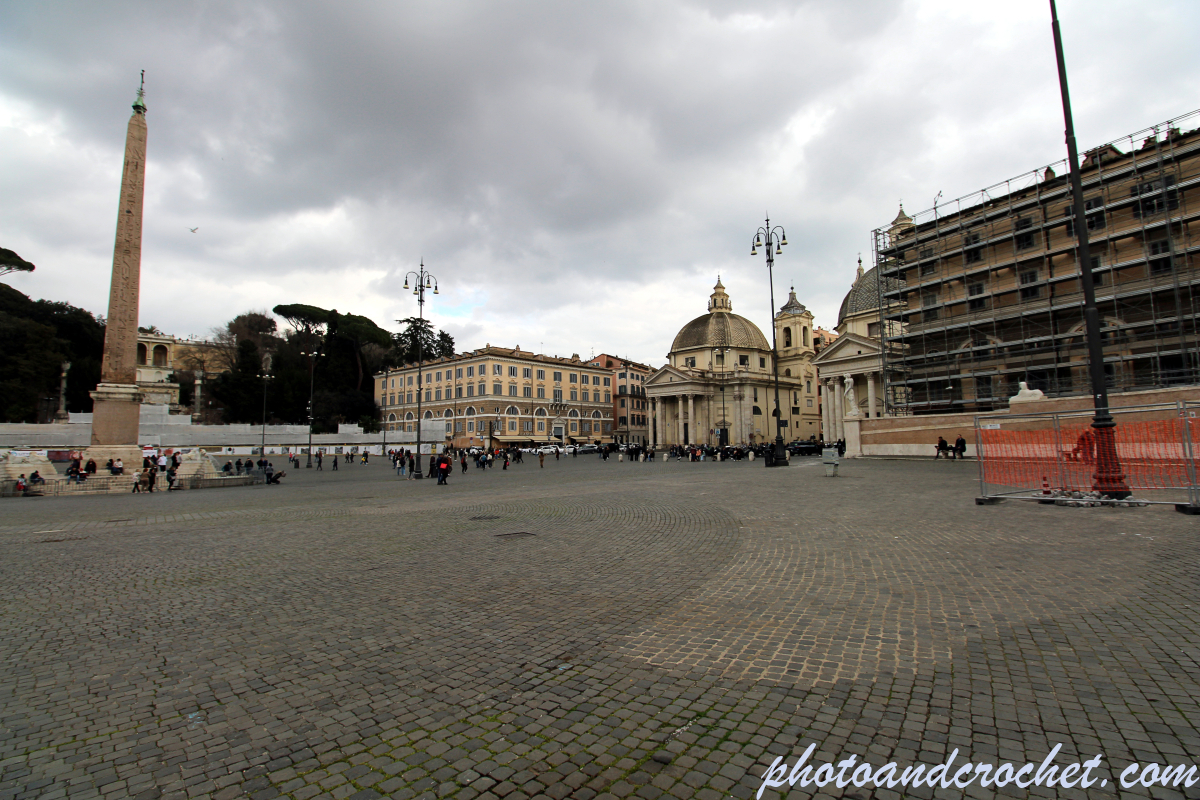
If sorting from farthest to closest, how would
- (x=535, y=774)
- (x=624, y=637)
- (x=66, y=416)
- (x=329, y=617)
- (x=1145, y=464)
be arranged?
(x=66, y=416)
(x=1145, y=464)
(x=329, y=617)
(x=624, y=637)
(x=535, y=774)

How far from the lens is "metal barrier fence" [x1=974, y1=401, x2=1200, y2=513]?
10.2m

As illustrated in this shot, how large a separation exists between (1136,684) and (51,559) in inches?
481

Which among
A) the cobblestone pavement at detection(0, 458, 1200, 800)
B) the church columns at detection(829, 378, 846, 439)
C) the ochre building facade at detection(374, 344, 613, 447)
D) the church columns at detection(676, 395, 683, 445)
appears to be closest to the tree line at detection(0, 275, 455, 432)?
the ochre building facade at detection(374, 344, 613, 447)

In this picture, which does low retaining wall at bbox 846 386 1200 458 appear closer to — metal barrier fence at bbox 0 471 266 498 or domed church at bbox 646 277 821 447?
domed church at bbox 646 277 821 447

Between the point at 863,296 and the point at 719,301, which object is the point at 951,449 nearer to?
→ the point at 863,296

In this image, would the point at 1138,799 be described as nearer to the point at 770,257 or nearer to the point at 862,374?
the point at 770,257

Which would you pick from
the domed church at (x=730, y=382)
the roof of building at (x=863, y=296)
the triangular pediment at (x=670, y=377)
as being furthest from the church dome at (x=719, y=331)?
the roof of building at (x=863, y=296)

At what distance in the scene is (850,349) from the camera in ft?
165

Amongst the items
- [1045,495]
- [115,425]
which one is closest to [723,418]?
[115,425]

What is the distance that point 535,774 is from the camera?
106 inches

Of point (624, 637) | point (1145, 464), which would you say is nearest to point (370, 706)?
point (624, 637)

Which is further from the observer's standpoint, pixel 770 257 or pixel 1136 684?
pixel 770 257

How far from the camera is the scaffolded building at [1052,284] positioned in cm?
2647

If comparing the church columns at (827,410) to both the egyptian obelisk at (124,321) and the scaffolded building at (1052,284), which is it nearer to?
the scaffolded building at (1052,284)
